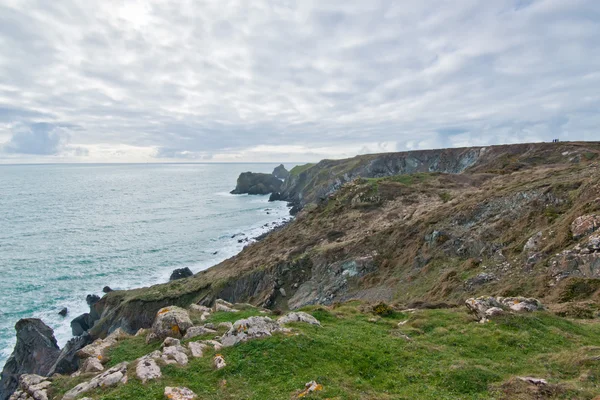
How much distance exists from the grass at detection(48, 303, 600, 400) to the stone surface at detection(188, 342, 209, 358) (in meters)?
0.45

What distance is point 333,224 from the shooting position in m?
51.5

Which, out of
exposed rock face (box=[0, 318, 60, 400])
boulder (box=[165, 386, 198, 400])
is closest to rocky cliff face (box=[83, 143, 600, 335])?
exposed rock face (box=[0, 318, 60, 400])

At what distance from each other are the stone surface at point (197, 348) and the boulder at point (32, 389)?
549 centimetres

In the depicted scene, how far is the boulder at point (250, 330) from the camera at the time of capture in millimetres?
14844

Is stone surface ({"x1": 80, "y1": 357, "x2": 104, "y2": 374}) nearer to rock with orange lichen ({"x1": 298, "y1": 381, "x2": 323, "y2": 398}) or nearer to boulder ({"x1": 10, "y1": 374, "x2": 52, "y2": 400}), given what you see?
boulder ({"x1": 10, "y1": 374, "x2": 52, "y2": 400})

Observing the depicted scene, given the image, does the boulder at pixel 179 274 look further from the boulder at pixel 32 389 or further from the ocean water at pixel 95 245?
the boulder at pixel 32 389

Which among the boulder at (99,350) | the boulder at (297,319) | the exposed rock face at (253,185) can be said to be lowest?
the boulder at (99,350)

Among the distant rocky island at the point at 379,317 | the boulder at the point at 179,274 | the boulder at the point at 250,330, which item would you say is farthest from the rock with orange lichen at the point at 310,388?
the boulder at the point at 179,274

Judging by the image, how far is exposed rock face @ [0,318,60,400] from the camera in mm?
35031

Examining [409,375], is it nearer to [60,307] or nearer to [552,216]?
[552,216]

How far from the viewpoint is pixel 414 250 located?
3538 centimetres

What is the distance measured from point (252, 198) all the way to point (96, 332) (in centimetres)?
11318

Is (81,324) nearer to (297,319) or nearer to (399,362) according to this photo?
(297,319)

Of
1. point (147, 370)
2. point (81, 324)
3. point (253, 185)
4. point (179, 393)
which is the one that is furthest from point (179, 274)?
point (253, 185)
